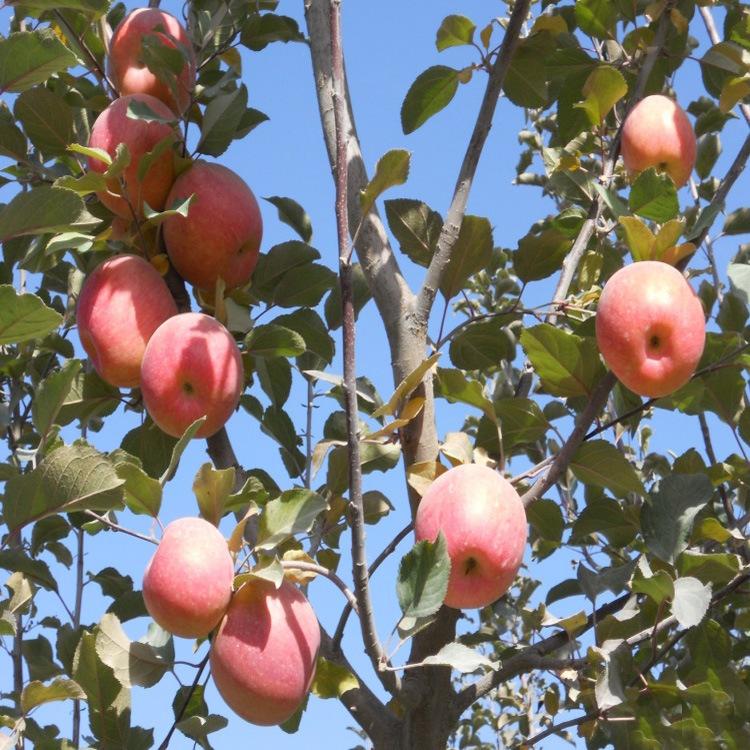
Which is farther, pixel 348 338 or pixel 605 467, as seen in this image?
pixel 605 467

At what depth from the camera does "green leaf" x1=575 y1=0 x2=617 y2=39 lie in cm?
209

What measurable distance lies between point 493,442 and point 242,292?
52 cm

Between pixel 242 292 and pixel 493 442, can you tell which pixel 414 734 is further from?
pixel 242 292

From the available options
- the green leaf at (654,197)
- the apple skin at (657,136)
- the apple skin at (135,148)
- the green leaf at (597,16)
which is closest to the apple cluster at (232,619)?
the apple skin at (135,148)

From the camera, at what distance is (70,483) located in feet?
4.76

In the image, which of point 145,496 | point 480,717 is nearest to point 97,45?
point 145,496

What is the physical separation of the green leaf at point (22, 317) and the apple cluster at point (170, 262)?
228mm

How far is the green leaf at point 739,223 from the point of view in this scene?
2367 mm

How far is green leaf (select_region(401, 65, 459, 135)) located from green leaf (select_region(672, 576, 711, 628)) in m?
1.04

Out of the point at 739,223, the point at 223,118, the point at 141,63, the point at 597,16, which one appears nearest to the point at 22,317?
the point at 223,118

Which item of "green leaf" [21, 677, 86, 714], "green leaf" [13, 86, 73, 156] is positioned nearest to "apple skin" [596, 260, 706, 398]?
"green leaf" [21, 677, 86, 714]

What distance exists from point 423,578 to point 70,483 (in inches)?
19.7

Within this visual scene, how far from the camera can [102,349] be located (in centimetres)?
177

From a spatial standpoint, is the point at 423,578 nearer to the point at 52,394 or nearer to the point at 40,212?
the point at 52,394
